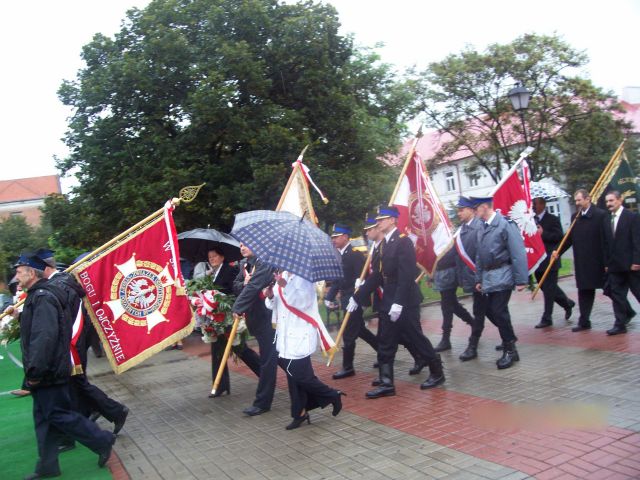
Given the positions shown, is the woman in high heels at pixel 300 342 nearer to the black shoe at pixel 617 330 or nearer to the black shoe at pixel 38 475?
the black shoe at pixel 38 475

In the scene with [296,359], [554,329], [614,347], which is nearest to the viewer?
[296,359]

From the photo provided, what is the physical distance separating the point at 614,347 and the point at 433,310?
6.46m

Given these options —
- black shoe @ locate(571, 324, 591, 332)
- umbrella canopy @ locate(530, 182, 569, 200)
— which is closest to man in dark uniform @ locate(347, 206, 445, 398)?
black shoe @ locate(571, 324, 591, 332)

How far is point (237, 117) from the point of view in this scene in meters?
15.7

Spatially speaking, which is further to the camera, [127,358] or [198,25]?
[198,25]

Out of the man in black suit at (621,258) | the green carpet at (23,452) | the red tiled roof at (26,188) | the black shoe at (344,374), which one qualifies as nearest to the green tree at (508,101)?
the man in black suit at (621,258)

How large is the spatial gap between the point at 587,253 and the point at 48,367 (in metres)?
7.53

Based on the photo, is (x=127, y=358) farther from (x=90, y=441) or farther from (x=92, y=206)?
(x=92, y=206)

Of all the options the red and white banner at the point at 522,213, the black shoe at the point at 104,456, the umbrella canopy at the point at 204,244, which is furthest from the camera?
the red and white banner at the point at 522,213

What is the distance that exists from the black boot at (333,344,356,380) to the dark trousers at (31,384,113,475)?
343cm

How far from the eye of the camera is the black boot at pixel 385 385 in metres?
6.60

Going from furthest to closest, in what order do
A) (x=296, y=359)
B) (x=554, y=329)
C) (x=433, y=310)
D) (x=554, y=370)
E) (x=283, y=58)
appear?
1. (x=283, y=58)
2. (x=433, y=310)
3. (x=554, y=329)
4. (x=554, y=370)
5. (x=296, y=359)

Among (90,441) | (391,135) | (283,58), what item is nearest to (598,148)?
(391,135)

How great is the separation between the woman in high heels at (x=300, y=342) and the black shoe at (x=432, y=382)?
1.30 m
